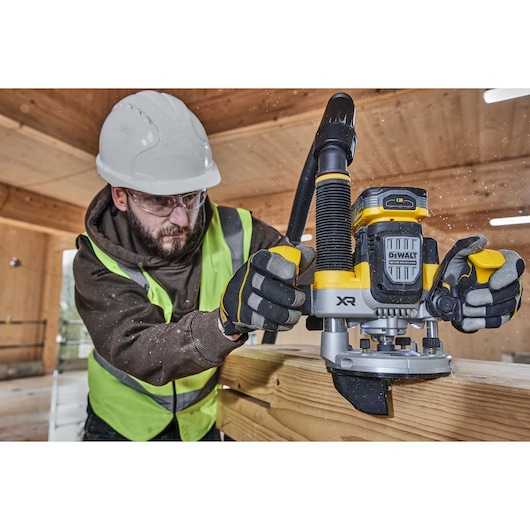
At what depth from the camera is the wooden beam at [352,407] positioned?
1.82ft

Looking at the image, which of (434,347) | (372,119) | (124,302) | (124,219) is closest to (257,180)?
(372,119)

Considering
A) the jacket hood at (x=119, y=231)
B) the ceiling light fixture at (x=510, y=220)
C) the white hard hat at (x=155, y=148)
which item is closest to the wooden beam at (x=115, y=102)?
the white hard hat at (x=155, y=148)

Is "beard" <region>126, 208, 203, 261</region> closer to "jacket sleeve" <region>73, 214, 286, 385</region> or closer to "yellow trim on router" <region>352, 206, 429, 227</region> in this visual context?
"jacket sleeve" <region>73, 214, 286, 385</region>

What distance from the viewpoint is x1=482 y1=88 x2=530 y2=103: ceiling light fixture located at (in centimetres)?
103

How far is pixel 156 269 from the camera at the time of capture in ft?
3.27

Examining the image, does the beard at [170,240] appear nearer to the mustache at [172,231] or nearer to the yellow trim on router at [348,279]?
the mustache at [172,231]

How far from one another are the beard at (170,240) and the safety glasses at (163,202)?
0.11 feet

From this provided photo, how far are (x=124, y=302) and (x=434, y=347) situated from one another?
0.60m

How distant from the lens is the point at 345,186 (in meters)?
0.63

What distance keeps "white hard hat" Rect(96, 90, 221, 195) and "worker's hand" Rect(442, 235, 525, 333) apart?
555mm

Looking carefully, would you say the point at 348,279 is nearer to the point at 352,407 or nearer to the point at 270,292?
the point at 270,292

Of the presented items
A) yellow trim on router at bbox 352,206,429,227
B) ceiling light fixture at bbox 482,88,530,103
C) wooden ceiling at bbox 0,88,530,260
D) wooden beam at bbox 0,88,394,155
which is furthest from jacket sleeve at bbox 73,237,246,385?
ceiling light fixture at bbox 482,88,530,103

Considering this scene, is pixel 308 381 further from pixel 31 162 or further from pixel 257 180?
pixel 31 162

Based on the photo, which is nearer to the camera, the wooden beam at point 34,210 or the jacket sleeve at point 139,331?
the jacket sleeve at point 139,331
